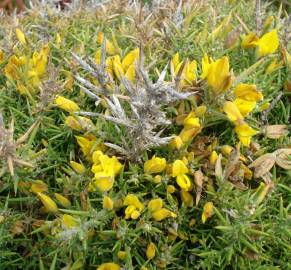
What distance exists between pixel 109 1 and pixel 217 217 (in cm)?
110

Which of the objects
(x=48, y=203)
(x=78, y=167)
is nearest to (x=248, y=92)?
(x=78, y=167)

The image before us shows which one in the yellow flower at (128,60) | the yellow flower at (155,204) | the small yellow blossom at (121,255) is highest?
the yellow flower at (128,60)

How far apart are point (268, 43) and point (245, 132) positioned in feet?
1.10

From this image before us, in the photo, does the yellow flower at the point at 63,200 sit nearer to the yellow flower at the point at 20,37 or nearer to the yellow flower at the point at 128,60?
the yellow flower at the point at 128,60

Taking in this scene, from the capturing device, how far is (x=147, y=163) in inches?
50.3

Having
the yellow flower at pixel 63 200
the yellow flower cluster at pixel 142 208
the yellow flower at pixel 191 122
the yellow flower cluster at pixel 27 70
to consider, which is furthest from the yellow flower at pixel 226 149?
the yellow flower cluster at pixel 27 70

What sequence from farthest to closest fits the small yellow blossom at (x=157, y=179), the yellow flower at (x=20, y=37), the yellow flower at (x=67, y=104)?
the yellow flower at (x=20, y=37) → the yellow flower at (x=67, y=104) → the small yellow blossom at (x=157, y=179)

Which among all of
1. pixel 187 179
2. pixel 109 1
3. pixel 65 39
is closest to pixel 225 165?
pixel 187 179

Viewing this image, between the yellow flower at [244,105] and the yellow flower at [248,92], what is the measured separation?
0.04 feet

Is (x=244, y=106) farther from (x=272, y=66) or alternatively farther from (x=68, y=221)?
(x=68, y=221)

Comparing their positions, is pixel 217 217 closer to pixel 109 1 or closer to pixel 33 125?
pixel 33 125

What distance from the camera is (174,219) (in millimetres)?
1302

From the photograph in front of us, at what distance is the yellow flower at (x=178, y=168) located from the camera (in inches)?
49.8

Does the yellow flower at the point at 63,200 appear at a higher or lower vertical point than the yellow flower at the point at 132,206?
lower
